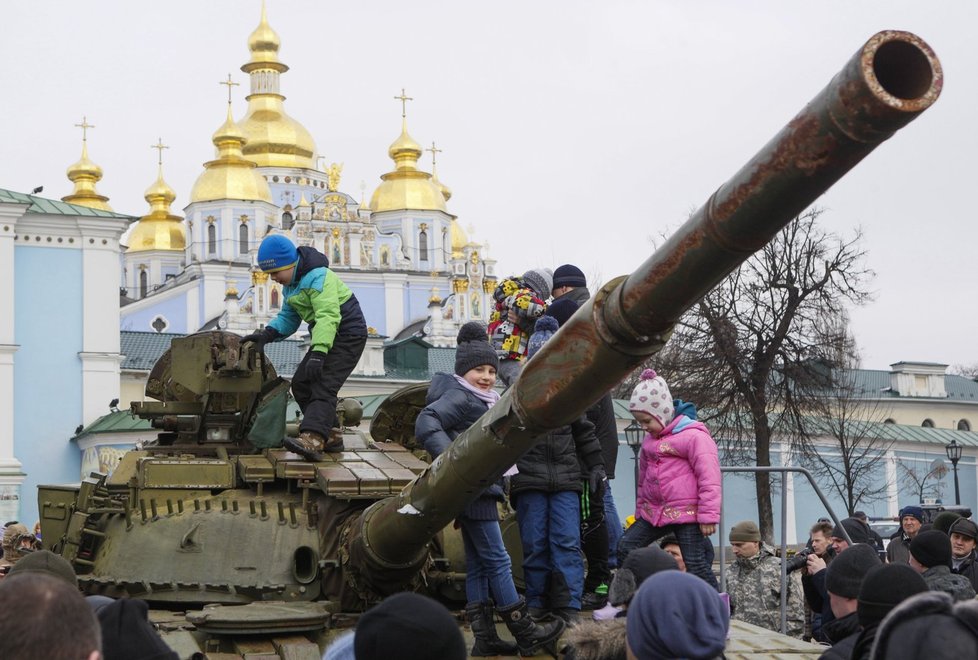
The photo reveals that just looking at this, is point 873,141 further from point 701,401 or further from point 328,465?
point 701,401

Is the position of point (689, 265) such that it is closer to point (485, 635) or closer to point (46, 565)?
point (485, 635)

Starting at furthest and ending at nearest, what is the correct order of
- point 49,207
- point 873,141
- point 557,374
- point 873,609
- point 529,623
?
1. point 49,207
2. point 529,623
3. point 557,374
4. point 873,609
5. point 873,141

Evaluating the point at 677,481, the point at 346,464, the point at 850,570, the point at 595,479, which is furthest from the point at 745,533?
the point at 850,570

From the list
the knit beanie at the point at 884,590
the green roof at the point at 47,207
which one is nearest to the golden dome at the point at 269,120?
the green roof at the point at 47,207

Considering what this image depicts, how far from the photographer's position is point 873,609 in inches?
203

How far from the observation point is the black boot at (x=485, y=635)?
7.22 m

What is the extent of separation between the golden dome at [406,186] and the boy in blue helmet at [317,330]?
7654cm

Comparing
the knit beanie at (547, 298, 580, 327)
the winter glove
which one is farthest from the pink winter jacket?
the winter glove

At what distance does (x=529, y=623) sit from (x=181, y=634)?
159 centimetres

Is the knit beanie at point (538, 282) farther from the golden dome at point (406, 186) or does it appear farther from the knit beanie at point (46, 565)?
the golden dome at point (406, 186)

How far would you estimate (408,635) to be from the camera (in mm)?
3832

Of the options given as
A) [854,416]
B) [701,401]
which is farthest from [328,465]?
[854,416]

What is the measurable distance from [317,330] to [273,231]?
69.7 meters

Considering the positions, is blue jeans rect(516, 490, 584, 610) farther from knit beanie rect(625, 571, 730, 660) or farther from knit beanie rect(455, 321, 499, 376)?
knit beanie rect(625, 571, 730, 660)
